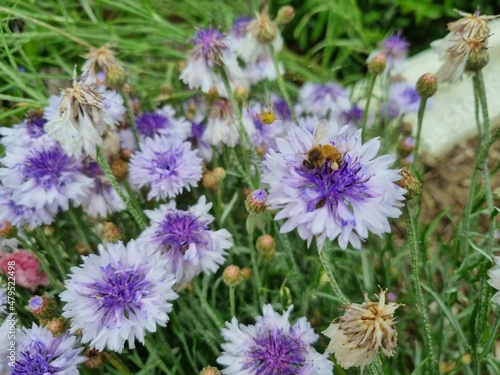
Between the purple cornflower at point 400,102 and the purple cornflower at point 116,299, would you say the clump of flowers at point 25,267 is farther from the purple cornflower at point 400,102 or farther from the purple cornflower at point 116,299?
the purple cornflower at point 400,102

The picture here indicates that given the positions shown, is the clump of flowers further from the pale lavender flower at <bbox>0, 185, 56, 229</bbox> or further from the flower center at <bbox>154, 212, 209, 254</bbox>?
the flower center at <bbox>154, 212, 209, 254</bbox>

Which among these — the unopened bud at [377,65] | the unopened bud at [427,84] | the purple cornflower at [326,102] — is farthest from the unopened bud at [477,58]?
the purple cornflower at [326,102]

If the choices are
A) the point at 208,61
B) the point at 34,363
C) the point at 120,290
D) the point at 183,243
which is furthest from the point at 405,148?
the point at 34,363

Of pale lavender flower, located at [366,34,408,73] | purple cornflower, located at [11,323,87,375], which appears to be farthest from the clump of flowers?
pale lavender flower, located at [366,34,408,73]

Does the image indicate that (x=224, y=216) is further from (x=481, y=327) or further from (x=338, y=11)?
(x=338, y=11)

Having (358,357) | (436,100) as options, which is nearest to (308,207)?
(358,357)

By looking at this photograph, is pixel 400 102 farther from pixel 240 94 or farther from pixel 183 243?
pixel 183 243
